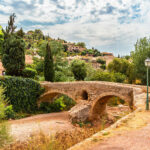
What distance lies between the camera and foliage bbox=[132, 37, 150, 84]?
23.0m

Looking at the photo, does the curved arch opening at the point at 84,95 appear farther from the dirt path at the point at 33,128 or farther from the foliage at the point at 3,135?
the foliage at the point at 3,135

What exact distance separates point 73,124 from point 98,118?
343cm

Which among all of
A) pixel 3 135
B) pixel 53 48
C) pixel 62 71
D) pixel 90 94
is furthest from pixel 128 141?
pixel 53 48

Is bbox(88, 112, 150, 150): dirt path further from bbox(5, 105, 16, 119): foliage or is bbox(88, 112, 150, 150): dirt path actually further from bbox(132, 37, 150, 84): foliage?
bbox(132, 37, 150, 84): foliage

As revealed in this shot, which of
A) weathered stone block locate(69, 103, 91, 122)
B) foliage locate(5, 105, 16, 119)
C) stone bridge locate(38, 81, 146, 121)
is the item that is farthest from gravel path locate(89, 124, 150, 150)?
foliage locate(5, 105, 16, 119)

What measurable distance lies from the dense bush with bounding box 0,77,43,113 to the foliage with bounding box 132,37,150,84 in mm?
15542

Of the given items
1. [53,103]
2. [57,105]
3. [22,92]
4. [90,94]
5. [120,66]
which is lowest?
[57,105]

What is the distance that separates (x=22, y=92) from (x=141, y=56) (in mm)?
18412

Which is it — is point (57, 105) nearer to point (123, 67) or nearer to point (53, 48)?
point (53, 48)

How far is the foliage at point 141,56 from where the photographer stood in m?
23.0

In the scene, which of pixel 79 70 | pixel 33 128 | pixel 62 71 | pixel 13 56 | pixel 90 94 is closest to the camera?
pixel 33 128

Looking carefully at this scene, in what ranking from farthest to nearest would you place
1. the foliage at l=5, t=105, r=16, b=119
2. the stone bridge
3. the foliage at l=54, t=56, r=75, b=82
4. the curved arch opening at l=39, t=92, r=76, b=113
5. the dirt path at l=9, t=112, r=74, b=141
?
the foliage at l=54, t=56, r=75, b=82, the curved arch opening at l=39, t=92, r=76, b=113, the foliage at l=5, t=105, r=16, b=119, the stone bridge, the dirt path at l=9, t=112, r=74, b=141

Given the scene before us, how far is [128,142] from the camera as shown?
349 centimetres

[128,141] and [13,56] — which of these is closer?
[128,141]
